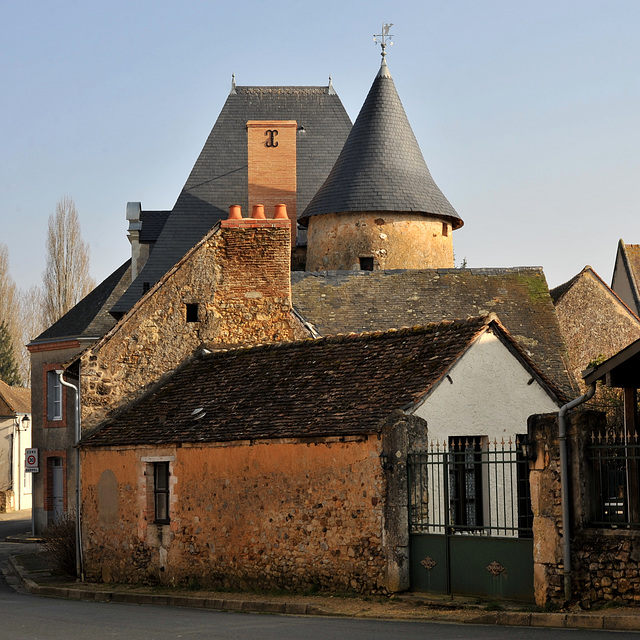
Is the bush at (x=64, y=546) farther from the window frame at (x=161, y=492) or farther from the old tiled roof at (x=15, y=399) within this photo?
the old tiled roof at (x=15, y=399)

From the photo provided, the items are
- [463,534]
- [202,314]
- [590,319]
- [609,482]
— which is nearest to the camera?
[609,482]

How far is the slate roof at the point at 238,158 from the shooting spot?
101 feet

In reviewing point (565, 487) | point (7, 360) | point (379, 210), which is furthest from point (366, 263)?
point (7, 360)

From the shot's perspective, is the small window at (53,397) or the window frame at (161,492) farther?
the small window at (53,397)

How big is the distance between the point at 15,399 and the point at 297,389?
116 ft

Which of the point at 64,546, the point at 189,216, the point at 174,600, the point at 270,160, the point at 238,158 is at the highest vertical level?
the point at 238,158

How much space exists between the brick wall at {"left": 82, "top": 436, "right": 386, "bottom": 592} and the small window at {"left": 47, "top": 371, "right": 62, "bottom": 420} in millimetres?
13304

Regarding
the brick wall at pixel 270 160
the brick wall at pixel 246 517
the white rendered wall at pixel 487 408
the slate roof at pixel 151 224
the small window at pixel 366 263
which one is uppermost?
the brick wall at pixel 270 160

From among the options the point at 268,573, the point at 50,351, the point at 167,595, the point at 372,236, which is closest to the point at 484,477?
the point at 268,573

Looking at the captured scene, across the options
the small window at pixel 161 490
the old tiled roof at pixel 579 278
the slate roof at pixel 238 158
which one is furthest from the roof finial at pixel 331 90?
the small window at pixel 161 490

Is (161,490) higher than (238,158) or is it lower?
lower

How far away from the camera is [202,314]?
20.1 m

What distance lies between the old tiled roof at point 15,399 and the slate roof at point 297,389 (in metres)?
29.5

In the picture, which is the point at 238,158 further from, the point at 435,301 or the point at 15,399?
the point at 15,399
